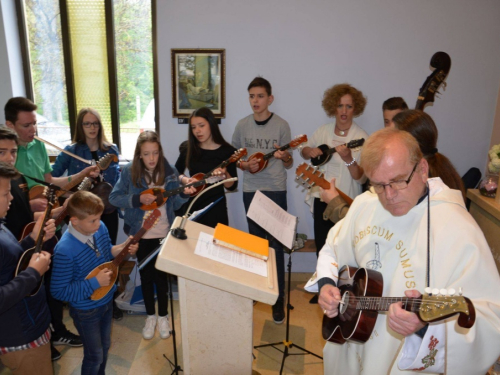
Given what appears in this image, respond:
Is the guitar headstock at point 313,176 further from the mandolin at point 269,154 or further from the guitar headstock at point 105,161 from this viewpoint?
the guitar headstock at point 105,161

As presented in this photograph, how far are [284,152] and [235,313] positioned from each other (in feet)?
6.55

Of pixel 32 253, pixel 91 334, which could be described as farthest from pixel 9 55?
pixel 91 334

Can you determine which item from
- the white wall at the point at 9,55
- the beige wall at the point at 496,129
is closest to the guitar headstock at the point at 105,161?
the white wall at the point at 9,55

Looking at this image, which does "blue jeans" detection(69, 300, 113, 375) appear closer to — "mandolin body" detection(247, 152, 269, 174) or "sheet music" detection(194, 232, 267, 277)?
"sheet music" detection(194, 232, 267, 277)

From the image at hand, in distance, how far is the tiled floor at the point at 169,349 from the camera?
287cm

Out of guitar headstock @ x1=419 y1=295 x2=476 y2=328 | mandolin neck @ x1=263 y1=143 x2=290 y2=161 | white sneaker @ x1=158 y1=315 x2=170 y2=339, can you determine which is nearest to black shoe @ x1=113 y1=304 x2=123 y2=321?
white sneaker @ x1=158 y1=315 x2=170 y2=339

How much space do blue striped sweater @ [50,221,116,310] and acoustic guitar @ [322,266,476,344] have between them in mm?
1322

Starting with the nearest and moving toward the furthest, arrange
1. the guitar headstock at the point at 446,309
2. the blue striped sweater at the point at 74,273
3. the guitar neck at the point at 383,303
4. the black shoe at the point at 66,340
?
1. the guitar headstock at the point at 446,309
2. the guitar neck at the point at 383,303
3. the blue striped sweater at the point at 74,273
4. the black shoe at the point at 66,340

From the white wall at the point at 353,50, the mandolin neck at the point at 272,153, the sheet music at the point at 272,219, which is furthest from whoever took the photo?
the white wall at the point at 353,50

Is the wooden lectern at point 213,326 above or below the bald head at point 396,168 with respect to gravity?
below

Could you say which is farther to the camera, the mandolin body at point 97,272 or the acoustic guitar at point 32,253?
the mandolin body at point 97,272

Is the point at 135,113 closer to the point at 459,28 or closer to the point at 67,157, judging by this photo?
the point at 67,157

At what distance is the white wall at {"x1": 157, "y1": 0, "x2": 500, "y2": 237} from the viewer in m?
3.77

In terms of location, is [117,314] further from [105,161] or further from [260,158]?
[260,158]
